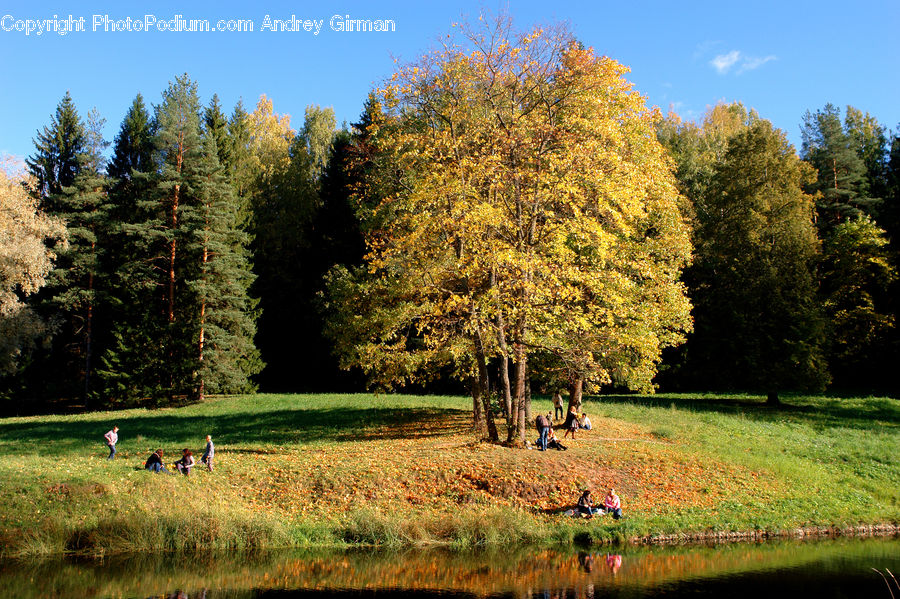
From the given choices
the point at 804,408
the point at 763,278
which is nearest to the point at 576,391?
the point at 763,278

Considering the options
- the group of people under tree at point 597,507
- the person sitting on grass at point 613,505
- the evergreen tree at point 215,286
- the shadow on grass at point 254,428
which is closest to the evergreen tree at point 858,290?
the shadow on grass at point 254,428

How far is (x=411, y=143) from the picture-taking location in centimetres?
2530

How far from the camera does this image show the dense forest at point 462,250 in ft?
80.1

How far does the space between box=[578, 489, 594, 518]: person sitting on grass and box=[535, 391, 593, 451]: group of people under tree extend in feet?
13.0

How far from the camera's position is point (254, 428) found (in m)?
34.1

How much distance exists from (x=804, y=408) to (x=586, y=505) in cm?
2557

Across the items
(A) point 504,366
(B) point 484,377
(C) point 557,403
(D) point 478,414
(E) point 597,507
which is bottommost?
(E) point 597,507

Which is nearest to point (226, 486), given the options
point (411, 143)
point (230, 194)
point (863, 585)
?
point (411, 143)

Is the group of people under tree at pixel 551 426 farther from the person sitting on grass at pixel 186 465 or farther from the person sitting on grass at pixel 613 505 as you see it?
the person sitting on grass at pixel 186 465

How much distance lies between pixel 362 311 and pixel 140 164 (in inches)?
1621

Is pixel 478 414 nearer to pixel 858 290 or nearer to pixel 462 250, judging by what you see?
pixel 462 250

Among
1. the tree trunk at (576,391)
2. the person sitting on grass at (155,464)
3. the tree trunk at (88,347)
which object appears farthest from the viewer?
the tree trunk at (88,347)

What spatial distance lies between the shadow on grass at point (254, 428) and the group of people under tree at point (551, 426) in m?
4.46

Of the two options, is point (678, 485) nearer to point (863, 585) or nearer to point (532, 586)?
point (863, 585)
